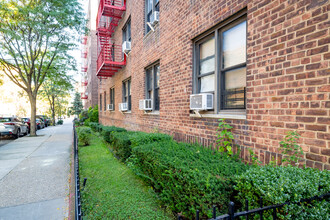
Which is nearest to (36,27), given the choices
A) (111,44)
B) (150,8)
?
(111,44)

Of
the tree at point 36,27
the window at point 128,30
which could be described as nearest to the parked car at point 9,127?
the tree at point 36,27

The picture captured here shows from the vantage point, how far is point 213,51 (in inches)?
163

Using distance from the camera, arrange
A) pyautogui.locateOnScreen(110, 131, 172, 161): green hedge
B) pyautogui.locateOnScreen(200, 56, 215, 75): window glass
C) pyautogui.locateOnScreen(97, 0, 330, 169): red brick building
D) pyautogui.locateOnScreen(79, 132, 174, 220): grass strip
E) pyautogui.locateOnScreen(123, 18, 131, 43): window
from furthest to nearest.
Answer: pyautogui.locateOnScreen(123, 18, 131, 43): window < pyautogui.locateOnScreen(110, 131, 172, 161): green hedge < pyautogui.locateOnScreen(200, 56, 215, 75): window glass < pyautogui.locateOnScreen(79, 132, 174, 220): grass strip < pyautogui.locateOnScreen(97, 0, 330, 169): red brick building

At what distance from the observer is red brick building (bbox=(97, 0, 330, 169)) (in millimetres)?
2252

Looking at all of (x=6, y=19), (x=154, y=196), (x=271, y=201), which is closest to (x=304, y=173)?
(x=271, y=201)

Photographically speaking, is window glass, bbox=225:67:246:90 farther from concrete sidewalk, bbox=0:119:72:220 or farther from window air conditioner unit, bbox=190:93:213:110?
concrete sidewalk, bbox=0:119:72:220

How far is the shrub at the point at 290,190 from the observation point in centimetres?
166

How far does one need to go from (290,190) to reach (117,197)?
2874mm

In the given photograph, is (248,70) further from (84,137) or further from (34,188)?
(84,137)

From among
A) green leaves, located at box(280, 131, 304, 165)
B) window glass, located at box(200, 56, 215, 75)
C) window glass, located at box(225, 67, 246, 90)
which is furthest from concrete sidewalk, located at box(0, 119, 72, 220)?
window glass, located at box(200, 56, 215, 75)

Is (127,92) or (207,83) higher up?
(127,92)

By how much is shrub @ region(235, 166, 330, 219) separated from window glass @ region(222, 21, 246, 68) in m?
2.15

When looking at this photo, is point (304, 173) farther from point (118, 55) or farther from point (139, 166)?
point (118, 55)

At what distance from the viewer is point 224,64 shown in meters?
3.81
